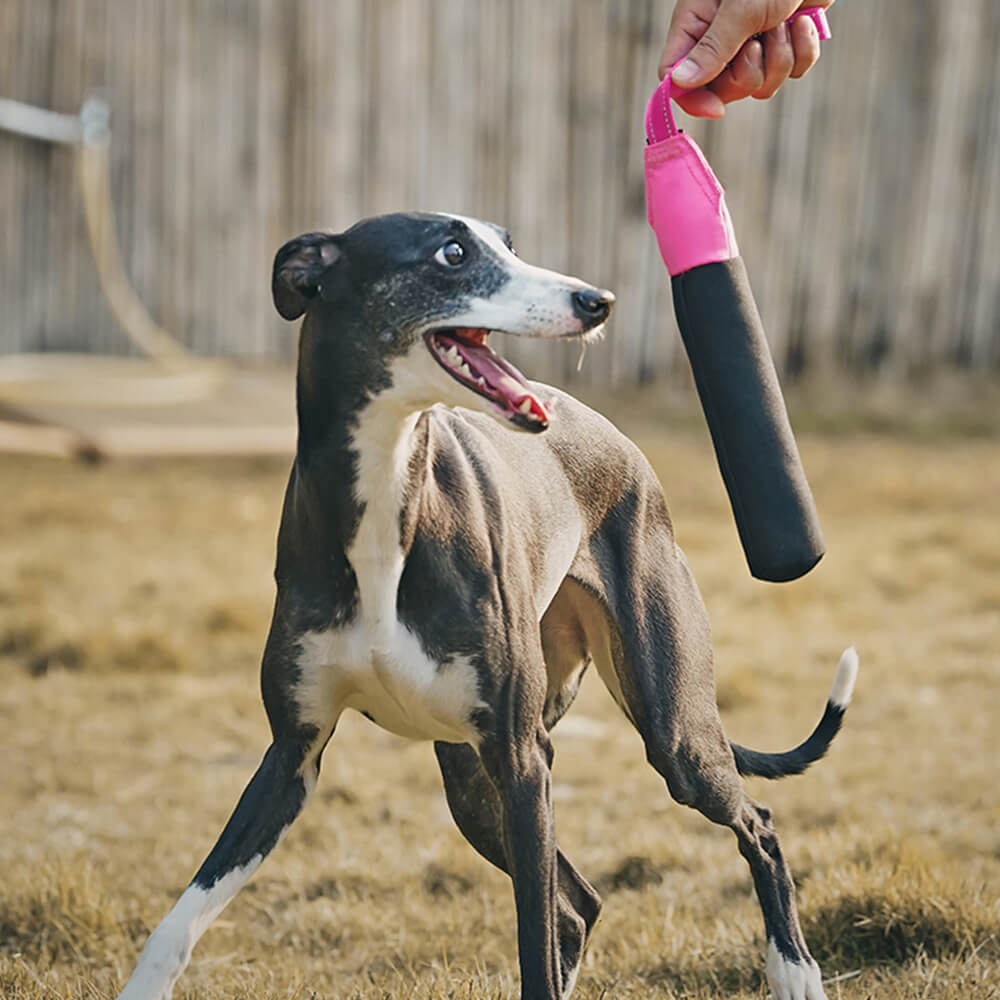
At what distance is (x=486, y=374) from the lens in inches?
103

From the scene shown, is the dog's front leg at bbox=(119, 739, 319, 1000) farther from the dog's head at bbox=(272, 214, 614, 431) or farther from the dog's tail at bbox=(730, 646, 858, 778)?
the dog's tail at bbox=(730, 646, 858, 778)

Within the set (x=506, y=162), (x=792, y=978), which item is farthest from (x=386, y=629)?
(x=506, y=162)

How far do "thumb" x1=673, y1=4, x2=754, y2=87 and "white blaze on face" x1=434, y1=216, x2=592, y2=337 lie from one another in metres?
0.62

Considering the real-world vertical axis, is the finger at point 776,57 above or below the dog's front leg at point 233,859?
above

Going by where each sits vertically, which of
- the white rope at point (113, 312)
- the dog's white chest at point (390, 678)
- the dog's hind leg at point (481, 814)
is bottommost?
the dog's hind leg at point (481, 814)

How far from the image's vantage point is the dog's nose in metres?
2.56

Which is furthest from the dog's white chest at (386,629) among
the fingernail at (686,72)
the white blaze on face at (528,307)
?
the fingernail at (686,72)

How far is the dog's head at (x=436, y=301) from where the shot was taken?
8.43 ft

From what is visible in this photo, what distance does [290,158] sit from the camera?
963 cm

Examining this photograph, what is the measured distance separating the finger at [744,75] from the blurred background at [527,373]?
1.95m

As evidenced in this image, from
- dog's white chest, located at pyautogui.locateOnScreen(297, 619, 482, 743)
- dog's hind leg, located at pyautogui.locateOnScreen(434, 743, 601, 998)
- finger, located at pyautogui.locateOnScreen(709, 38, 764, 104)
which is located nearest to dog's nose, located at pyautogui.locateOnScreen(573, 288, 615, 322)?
dog's white chest, located at pyautogui.locateOnScreen(297, 619, 482, 743)

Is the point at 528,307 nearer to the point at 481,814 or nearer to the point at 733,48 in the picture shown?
the point at 733,48

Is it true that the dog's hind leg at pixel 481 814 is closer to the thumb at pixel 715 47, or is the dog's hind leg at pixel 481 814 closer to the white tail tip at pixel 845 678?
the white tail tip at pixel 845 678

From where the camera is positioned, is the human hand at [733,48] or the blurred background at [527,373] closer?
the human hand at [733,48]
